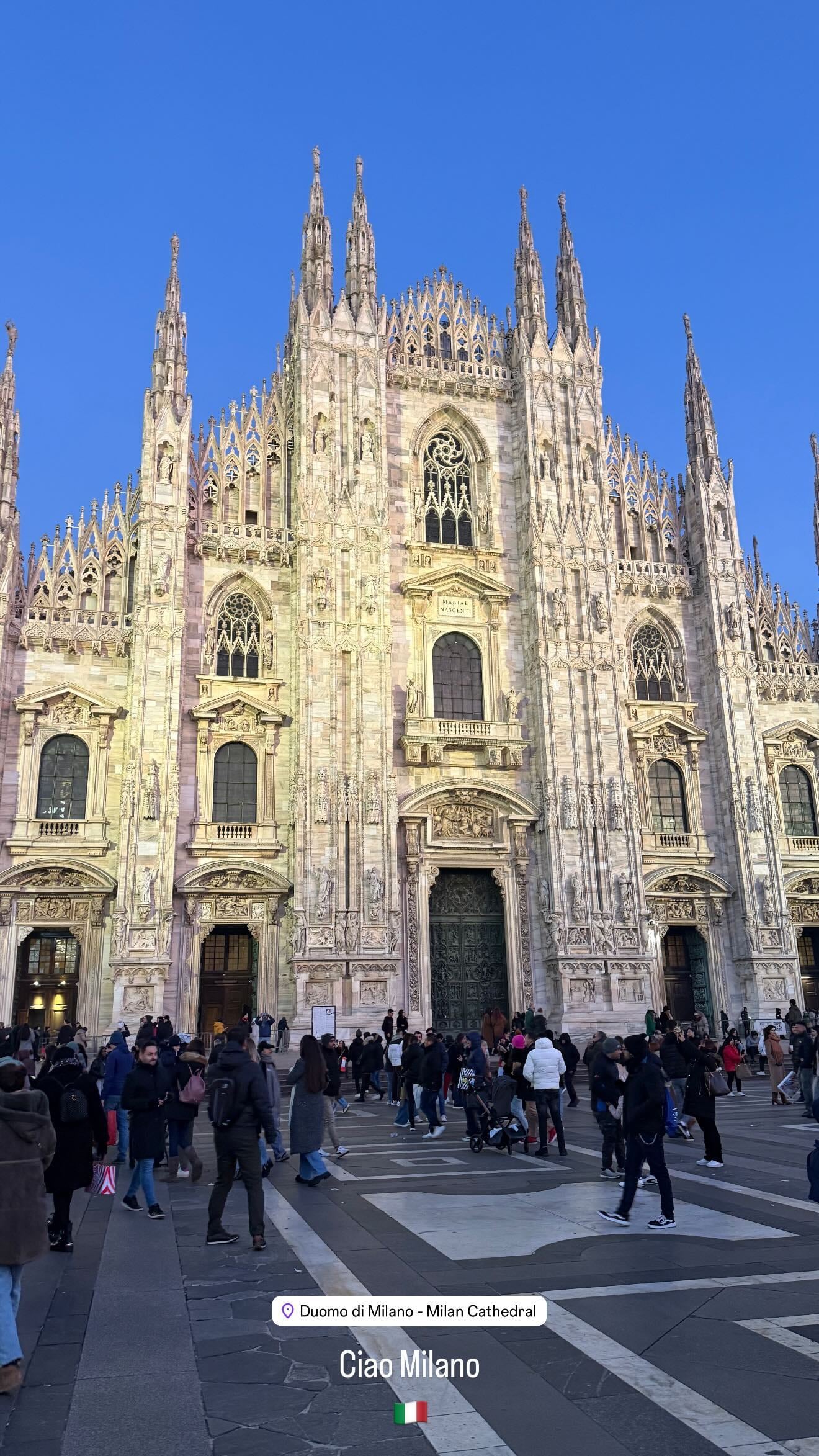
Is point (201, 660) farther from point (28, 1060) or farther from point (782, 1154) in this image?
point (782, 1154)

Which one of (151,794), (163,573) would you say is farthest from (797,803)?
(163,573)

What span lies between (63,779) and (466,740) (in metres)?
11.2

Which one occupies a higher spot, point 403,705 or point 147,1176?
point 403,705

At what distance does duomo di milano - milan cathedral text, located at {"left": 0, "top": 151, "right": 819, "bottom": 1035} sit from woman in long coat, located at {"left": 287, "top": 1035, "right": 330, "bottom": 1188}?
1559cm

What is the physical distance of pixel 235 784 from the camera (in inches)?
1191

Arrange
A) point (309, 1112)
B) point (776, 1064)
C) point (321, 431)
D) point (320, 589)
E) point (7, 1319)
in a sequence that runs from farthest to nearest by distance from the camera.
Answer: point (321, 431) < point (320, 589) < point (776, 1064) < point (309, 1112) < point (7, 1319)

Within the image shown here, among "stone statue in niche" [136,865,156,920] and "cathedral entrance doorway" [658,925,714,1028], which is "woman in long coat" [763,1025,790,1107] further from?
"stone statue in niche" [136,865,156,920]

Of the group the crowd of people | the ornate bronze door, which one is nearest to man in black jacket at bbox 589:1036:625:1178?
the crowd of people

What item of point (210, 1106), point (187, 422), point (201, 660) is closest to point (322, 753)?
point (201, 660)

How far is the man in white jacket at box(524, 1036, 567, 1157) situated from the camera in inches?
540

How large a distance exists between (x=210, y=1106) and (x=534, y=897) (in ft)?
75.0

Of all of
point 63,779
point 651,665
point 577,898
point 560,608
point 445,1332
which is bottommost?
point 445,1332

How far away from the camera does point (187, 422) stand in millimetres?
31203

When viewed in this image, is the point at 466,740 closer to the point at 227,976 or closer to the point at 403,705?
the point at 403,705
